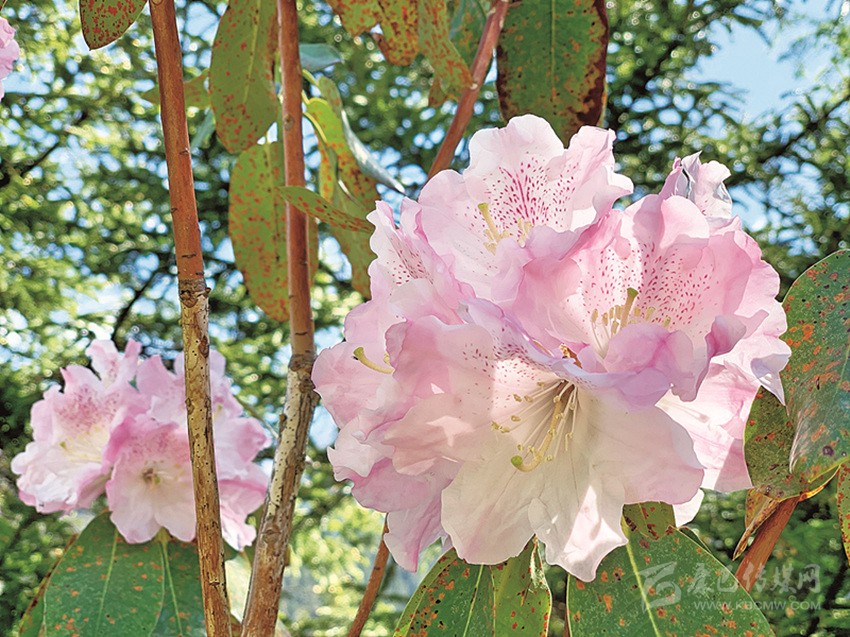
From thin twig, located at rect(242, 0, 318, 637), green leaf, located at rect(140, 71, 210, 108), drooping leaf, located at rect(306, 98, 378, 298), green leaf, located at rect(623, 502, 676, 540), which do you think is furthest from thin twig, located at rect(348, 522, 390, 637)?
green leaf, located at rect(140, 71, 210, 108)

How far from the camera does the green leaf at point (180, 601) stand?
0.65m

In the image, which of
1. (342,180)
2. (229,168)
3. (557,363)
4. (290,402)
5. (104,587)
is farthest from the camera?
(229,168)

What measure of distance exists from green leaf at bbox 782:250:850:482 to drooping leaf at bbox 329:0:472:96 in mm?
269

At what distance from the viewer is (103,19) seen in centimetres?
42

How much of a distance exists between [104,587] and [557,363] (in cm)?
45

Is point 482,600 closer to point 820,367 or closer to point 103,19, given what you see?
point 820,367

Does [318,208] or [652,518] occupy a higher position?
[318,208]

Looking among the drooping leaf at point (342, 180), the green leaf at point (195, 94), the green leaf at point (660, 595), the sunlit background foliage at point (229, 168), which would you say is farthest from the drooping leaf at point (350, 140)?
the sunlit background foliage at point (229, 168)

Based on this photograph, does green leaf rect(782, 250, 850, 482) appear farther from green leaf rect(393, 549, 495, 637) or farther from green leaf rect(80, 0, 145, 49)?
green leaf rect(80, 0, 145, 49)

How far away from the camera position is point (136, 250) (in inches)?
88.1

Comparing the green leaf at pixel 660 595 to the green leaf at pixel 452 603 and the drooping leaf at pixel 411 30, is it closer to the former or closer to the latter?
the green leaf at pixel 452 603

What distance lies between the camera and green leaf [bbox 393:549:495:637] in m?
0.41

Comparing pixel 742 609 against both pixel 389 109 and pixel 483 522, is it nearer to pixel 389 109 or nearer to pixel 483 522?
pixel 483 522

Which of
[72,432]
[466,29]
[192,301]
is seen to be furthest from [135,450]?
[466,29]
